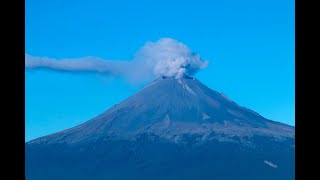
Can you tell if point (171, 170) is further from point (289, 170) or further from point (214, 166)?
point (289, 170)

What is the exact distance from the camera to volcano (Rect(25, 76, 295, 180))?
8369 centimetres

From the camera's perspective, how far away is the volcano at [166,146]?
8369 cm

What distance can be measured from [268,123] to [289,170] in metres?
9.88

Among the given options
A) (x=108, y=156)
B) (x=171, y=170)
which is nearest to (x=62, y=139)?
(x=108, y=156)

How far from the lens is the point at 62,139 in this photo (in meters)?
87.4

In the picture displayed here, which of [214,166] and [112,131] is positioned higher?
[112,131]

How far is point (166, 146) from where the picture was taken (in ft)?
284
